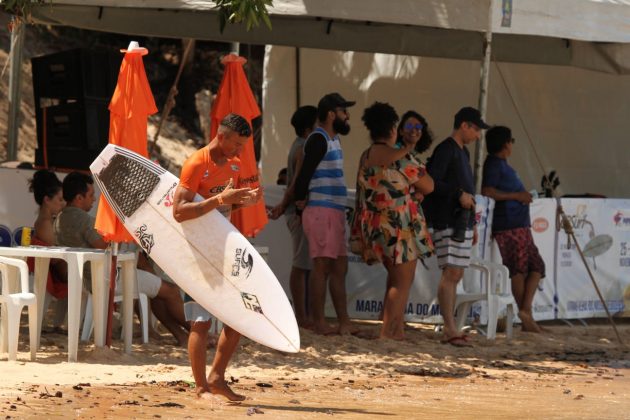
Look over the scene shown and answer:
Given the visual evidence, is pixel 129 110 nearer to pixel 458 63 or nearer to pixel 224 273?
pixel 224 273

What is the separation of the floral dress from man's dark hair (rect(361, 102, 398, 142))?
0.78ft

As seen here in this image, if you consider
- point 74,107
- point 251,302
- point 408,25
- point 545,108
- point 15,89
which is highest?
point 408,25

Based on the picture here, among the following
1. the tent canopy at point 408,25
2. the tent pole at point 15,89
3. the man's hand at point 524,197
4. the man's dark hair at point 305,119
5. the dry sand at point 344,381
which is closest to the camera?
the dry sand at point 344,381

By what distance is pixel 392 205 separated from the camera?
9.67 m

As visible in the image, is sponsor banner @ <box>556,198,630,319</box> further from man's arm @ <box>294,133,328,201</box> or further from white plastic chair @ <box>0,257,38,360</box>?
white plastic chair @ <box>0,257,38,360</box>

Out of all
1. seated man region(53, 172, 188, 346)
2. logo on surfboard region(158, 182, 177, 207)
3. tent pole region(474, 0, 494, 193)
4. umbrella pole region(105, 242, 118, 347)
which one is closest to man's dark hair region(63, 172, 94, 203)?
seated man region(53, 172, 188, 346)

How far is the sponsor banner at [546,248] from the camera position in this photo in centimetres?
1116

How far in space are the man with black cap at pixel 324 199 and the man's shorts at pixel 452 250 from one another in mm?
728

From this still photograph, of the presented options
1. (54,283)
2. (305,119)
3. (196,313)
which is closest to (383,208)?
(305,119)

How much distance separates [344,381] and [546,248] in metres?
3.63

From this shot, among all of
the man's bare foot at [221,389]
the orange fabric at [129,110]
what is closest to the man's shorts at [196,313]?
the man's bare foot at [221,389]

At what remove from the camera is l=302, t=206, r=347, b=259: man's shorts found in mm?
9875

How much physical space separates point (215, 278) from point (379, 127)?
2.93m

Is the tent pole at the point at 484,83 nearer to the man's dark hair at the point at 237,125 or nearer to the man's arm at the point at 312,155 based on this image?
the man's arm at the point at 312,155
